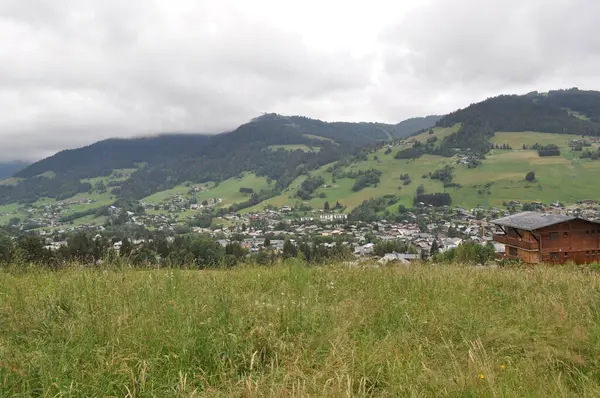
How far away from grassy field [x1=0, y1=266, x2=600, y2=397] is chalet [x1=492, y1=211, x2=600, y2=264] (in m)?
22.1

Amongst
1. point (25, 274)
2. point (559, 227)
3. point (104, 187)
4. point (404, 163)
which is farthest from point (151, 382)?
point (104, 187)

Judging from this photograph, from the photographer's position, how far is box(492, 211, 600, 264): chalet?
2480 centimetres

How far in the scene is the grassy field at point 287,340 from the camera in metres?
2.99

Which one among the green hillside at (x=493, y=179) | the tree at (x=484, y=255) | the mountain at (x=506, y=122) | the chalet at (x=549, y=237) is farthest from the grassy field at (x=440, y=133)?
the tree at (x=484, y=255)

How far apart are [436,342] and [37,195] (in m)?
239

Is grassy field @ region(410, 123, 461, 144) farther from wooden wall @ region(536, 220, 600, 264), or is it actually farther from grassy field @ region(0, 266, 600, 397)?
grassy field @ region(0, 266, 600, 397)

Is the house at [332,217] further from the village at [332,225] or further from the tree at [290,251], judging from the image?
the tree at [290,251]

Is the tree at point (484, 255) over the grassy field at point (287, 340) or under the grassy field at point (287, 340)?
under

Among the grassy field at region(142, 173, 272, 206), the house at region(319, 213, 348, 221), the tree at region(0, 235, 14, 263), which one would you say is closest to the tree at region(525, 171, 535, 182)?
the house at region(319, 213, 348, 221)

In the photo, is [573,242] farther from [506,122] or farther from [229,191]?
[506,122]

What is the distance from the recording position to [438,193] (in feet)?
343

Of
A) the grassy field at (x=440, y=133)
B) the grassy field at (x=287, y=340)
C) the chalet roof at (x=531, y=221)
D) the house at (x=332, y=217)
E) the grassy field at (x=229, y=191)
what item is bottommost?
the house at (x=332, y=217)

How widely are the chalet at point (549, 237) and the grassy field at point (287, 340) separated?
22.1 meters

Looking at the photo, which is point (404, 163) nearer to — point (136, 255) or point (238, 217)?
point (238, 217)
